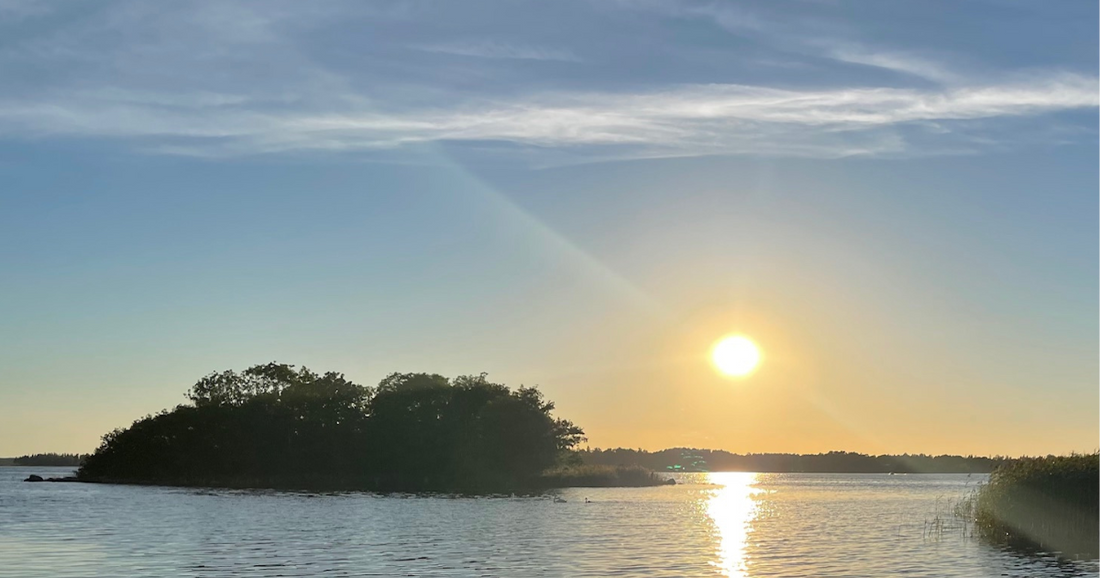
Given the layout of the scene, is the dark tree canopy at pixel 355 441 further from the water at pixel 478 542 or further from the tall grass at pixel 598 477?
the water at pixel 478 542

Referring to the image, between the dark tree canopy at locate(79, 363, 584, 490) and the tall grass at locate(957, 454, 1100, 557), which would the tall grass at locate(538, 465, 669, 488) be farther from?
the tall grass at locate(957, 454, 1100, 557)

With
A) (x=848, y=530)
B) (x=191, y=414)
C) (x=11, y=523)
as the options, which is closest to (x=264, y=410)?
(x=191, y=414)

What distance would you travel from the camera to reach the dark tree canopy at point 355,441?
159625mm

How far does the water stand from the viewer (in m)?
48.8

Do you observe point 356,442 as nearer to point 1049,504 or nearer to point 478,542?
point 478,542

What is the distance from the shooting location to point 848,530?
75.4 metres

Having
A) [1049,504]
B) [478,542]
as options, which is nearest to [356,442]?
[478,542]

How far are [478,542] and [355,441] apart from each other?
104380 mm

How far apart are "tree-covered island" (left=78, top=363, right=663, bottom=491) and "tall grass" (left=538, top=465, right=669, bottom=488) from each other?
55 centimetres

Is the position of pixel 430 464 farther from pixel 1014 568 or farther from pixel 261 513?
pixel 1014 568

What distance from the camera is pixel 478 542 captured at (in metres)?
62.5

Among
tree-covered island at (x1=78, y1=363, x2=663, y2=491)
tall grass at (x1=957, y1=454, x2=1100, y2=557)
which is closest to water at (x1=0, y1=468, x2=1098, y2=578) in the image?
tall grass at (x1=957, y1=454, x2=1100, y2=557)

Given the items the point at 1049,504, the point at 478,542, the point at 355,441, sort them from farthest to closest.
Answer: the point at 355,441 → the point at 478,542 → the point at 1049,504

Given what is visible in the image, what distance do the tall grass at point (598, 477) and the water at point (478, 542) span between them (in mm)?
63248
